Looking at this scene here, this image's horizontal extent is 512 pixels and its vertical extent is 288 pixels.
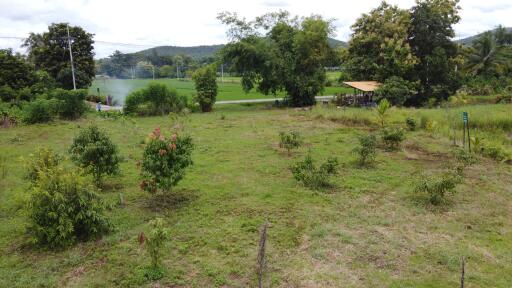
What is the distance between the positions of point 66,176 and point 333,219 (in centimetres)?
427

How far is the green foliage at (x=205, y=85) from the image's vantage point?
21750mm

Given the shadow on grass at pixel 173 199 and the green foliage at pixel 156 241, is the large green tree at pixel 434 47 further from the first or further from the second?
the green foliage at pixel 156 241

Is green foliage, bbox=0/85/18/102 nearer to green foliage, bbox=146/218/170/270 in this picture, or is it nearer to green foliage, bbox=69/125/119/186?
green foliage, bbox=69/125/119/186

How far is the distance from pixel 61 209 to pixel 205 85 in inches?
666

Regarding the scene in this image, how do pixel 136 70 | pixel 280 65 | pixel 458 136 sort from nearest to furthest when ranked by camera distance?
pixel 458 136 < pixel 280 65 < pixel 136 70

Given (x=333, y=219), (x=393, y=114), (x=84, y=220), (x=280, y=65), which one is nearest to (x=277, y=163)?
(x=333, y=219)

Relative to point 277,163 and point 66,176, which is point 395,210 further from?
point 66,176

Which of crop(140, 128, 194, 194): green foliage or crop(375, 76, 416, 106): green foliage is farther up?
crop(375, 76, 416, 106): green foliage

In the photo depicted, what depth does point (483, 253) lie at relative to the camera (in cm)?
550

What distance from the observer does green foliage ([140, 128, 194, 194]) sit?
688 cm

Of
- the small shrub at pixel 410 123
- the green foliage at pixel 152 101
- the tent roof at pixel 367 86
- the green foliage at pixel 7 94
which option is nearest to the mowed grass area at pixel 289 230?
the small shrub at pixel 410 123

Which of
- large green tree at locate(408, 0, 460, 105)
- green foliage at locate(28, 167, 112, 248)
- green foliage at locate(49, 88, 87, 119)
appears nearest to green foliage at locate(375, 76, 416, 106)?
large green tree at locate(408, 0, 460, 105)

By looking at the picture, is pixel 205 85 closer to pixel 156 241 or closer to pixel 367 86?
pixel 367 86

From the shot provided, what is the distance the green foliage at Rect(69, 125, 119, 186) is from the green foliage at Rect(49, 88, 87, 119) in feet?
38.6
